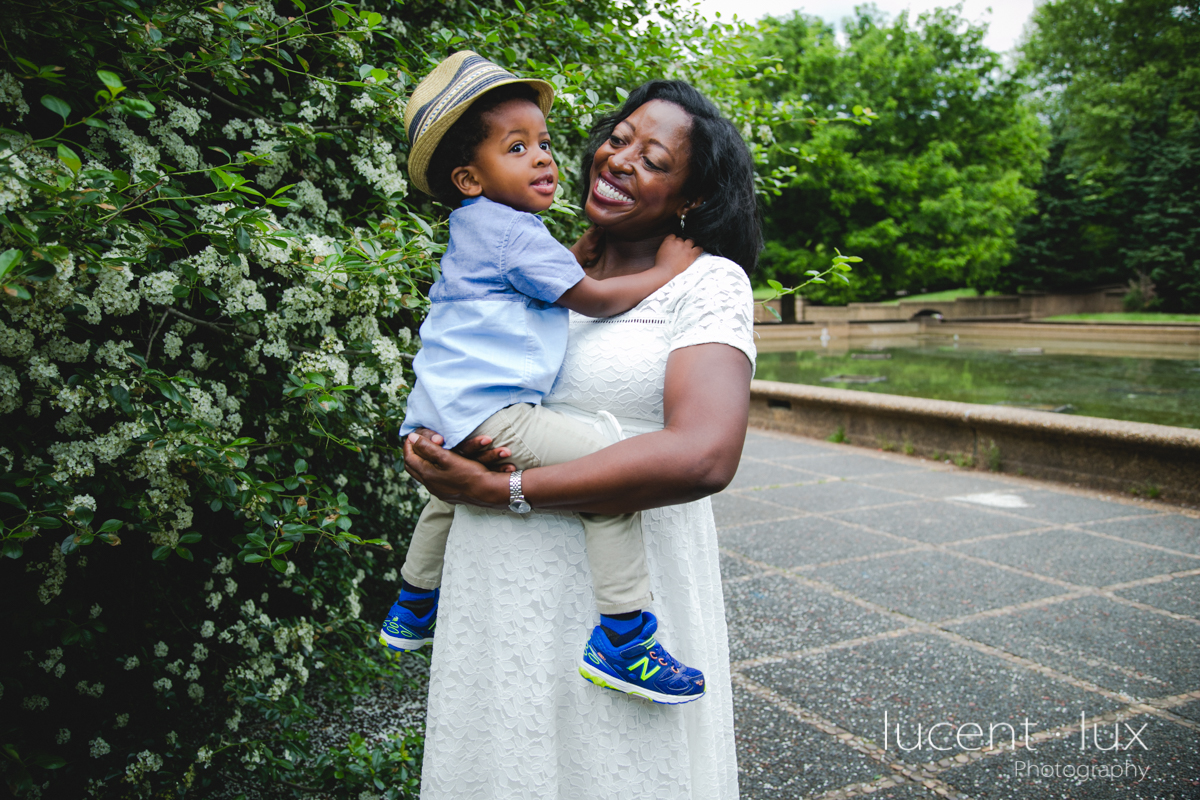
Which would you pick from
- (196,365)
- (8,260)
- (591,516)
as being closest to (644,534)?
(591,516)

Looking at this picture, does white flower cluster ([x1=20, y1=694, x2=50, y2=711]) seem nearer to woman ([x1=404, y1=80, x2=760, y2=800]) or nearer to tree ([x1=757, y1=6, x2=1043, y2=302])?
woman ([x1=404, y1=80, x2=760, y2=800])

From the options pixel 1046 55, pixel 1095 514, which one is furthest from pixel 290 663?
pixel 1046 55

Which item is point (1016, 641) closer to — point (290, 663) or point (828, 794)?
point (828, 794)

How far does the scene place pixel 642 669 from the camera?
1.48m

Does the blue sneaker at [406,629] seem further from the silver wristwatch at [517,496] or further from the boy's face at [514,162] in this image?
the boy's face at [514,162]

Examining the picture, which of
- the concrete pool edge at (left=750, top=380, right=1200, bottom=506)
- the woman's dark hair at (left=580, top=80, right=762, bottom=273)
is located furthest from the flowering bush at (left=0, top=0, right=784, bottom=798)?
the concrete pool edge at (left=750, top=380, right=1200, bottom=506)

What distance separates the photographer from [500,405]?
1.56 m

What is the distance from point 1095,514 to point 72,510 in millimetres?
6104

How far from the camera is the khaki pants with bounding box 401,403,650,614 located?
150 centimetres

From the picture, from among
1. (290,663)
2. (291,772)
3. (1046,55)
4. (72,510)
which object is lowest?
(291,772)

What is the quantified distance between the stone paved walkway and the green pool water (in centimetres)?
496

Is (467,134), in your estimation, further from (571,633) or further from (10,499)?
(10,499)

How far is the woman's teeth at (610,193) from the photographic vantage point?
1.75m

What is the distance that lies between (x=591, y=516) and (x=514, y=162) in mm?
749
